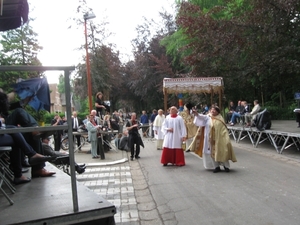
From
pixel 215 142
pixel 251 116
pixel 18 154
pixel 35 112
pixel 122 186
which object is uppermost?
pixel 35 112

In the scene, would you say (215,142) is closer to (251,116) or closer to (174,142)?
(174,142)

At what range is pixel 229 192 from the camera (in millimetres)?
7184

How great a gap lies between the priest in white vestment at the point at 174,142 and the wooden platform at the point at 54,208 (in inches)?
310

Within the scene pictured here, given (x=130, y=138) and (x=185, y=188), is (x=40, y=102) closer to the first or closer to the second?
(x=185, y=188)

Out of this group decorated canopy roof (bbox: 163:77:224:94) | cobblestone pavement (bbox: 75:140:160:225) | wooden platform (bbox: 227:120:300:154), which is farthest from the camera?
decorated canopy roof (bbox: 163:77:224:94)

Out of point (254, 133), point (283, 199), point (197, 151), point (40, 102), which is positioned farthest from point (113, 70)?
point (40, 102)

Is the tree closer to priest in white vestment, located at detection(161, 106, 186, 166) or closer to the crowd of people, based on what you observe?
the crowd of people

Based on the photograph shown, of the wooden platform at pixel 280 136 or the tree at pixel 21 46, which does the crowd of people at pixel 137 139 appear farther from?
the tree at pixel 21 46

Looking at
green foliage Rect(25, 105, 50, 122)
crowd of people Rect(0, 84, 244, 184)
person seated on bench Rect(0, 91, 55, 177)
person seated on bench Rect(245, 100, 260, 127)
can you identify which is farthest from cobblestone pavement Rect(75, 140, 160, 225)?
person seated on bench Rect(245, 100, 260, 127)

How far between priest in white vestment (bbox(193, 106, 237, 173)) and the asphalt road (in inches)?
12.7

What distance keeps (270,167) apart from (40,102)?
8.49 meters

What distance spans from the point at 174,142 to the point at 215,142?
1.88 m

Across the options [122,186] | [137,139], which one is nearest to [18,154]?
[122,186]

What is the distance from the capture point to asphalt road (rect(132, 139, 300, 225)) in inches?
220
